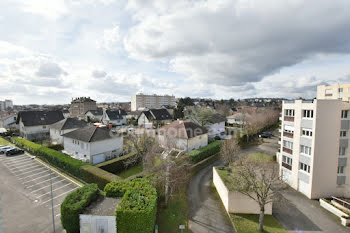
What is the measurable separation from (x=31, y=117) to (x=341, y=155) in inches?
2534

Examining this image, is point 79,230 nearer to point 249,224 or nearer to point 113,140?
point 249,224

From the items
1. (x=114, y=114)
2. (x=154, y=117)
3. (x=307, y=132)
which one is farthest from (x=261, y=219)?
(x=114, y=114)

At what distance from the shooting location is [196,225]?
1666cm

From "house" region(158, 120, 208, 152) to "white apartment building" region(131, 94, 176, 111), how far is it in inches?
4275

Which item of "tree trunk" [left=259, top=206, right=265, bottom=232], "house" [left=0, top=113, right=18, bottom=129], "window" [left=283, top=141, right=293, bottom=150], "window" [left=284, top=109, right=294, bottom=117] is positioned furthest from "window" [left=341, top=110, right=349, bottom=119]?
"house" [left=0, top=113, right=18, bottom=129]

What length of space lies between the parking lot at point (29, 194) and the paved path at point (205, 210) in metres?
12.5

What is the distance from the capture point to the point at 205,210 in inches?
754

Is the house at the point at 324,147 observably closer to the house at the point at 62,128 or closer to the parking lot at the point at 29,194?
the parking lot at the point at 29,194

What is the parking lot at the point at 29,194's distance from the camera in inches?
607

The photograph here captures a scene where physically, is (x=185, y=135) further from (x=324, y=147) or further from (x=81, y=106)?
(x=81, y=106)

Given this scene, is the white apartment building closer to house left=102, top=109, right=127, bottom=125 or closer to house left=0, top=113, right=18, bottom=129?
house left=102, top=109, right=127, bottom=125

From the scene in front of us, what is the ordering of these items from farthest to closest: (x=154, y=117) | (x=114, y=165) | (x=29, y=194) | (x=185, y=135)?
(x=154, y=117) → (x=185, y=135) → (x=114, y=165) → (x=29, y=194)

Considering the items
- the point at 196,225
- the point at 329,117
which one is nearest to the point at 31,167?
the point at 196,225

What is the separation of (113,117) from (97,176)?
53.2 metres
